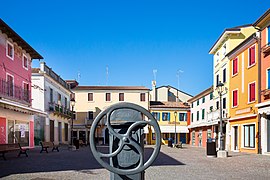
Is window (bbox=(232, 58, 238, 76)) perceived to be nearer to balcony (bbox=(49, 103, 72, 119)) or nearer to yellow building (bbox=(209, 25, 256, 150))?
yellow building (bbox=(209, 25, 256, 150))

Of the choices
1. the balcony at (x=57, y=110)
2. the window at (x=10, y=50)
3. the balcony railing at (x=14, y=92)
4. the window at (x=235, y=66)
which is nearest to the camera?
the balcony railing at (x=14, y=92)

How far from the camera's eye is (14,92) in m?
24.5

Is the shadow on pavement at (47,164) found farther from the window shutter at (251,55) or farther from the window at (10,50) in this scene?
the window shutter at (251,55)

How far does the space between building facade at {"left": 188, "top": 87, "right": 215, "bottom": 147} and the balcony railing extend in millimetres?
17821

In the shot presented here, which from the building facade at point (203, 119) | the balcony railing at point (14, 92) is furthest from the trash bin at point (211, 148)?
the balcony railing at point (14, 92)

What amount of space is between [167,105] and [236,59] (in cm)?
2710

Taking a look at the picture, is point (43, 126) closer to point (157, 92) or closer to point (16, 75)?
point (16, 75)

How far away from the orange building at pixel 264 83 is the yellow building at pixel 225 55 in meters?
6.73

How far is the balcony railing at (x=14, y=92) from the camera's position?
2211 centimetres

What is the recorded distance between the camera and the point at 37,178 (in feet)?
33.4

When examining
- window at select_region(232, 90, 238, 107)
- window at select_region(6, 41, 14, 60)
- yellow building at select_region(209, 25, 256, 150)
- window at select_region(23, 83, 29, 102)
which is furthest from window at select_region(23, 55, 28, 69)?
window at select_region(232, 90, 238, 107)

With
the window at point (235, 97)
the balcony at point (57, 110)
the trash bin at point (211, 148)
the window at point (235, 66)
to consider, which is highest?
the window at point (235, 66)

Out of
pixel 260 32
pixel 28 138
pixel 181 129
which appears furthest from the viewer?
pixel 181 129

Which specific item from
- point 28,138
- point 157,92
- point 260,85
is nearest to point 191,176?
point 260,85
